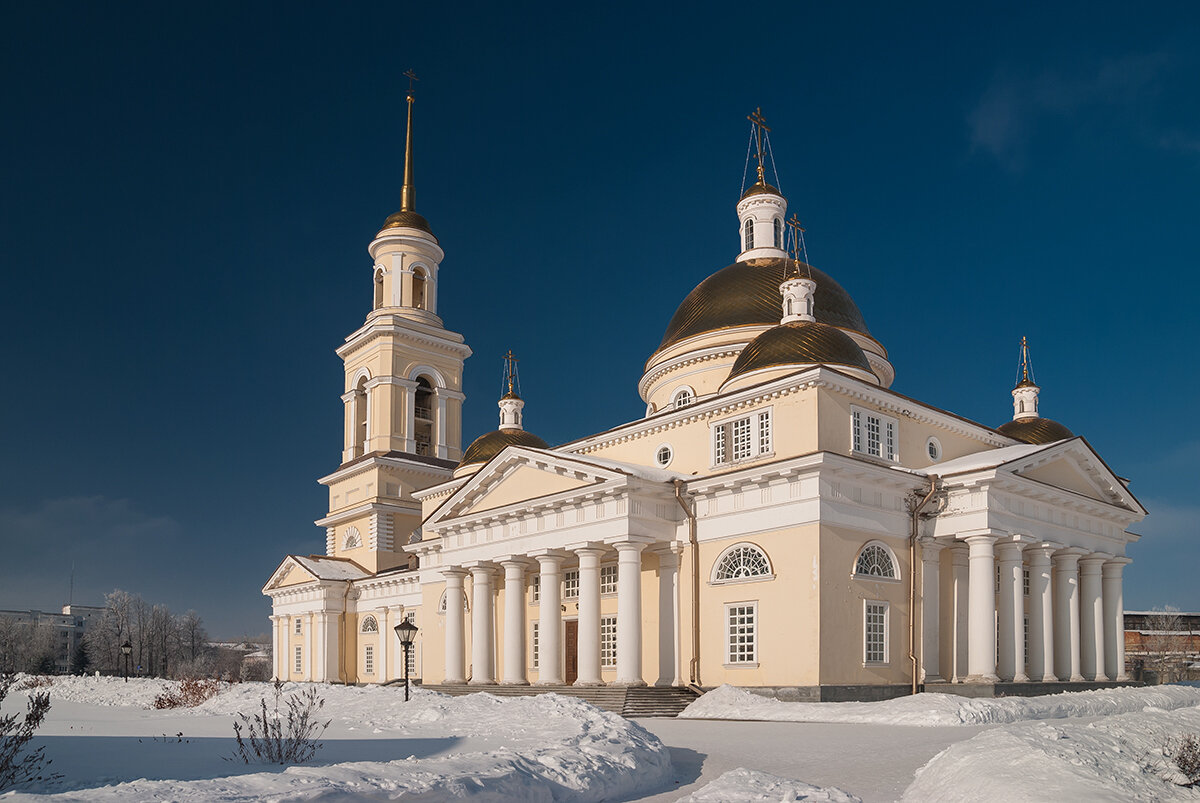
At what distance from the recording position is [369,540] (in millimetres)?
46844

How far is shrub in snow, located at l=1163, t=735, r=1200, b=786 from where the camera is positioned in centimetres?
1118

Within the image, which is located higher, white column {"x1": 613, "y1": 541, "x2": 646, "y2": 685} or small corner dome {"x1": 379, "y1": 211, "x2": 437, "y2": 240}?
small corner dome {"x1": 379, "y1": 211, "x2": 437, "y2": 240}

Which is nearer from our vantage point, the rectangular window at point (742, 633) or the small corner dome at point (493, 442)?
Answer: the rectangular window at point (742, 633)

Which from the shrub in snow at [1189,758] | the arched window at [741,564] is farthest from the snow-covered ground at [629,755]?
the arched window at [741,564]

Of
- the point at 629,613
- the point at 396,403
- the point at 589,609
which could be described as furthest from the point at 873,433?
the point at 396,403

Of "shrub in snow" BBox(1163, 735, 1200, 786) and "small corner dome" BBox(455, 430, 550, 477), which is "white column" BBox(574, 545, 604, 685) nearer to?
"small corner dome" BBox(455, 430, 550, 477)

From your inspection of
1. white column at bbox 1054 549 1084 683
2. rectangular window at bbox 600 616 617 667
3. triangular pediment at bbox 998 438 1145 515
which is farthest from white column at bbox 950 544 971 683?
rectangular window at bbox 600 616 617 667

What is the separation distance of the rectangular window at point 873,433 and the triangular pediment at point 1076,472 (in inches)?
126

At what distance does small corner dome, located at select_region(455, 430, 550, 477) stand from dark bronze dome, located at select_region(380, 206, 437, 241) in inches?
538

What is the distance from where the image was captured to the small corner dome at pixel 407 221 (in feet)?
162

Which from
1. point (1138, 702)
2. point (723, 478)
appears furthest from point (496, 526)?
point (1138, 702)

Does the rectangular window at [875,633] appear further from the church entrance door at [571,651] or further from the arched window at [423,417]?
the arched window at [423,417]

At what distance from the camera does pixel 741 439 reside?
27.9 metres

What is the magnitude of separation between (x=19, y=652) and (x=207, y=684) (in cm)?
6225
